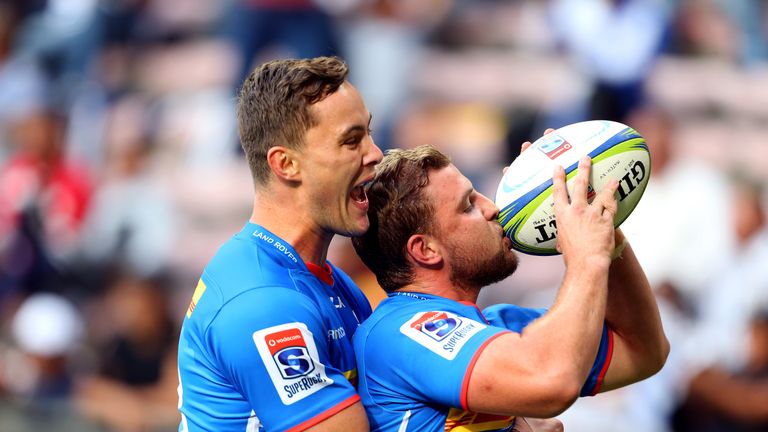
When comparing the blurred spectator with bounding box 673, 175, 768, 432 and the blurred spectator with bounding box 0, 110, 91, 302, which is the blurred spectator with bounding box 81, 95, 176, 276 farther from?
the blurred spectator with bounding box 673, 175, 768, 432

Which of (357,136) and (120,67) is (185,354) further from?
(120,67)

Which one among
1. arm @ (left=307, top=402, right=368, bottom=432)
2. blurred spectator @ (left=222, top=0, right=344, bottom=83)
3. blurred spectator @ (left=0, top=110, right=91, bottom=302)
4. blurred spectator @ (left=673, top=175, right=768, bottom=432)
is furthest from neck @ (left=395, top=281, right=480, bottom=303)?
blurred spectator @ (left=0, top=110, right=91, bottom=302)

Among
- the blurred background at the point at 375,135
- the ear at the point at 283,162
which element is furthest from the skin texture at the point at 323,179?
the blurred background at the point at 375,135

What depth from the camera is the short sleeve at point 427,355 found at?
12.4 feet

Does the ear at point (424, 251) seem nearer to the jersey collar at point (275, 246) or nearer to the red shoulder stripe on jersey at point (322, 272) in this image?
the red shoulder stripe on jersey at point (322, 272)

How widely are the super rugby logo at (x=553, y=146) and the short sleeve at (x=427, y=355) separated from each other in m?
0.70

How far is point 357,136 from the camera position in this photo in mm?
4133

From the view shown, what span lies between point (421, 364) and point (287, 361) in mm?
483

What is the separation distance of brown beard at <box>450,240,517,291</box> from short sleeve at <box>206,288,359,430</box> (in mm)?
810

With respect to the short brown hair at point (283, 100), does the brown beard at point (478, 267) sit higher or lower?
lower

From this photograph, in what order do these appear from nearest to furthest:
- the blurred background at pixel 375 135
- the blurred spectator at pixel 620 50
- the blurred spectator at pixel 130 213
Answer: the blurred background at pixel 375 135 < the blurred spectator at pixel 620 50 < the blurred spectator at pixel 130 213

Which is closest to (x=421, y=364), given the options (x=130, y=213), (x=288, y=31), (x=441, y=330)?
(x=441, y=330)

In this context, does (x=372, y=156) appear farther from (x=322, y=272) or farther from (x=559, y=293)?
(x=559, y=293)

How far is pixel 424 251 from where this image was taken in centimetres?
437
